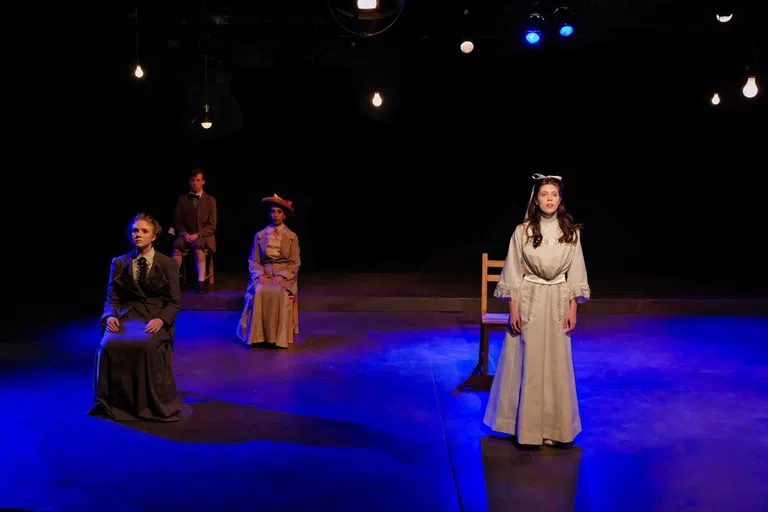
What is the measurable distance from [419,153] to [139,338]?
20.3ft

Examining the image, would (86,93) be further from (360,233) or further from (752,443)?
(752,443)

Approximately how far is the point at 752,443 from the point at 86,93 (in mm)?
7838

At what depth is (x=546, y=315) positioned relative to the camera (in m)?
3.70

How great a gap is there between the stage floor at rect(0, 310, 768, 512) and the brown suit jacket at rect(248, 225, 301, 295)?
0.62m

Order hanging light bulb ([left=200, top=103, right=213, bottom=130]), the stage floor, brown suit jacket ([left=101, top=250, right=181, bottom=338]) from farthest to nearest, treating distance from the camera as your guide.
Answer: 1. hanging light bulb ([left=200, top=103, right=213, bottom=130])
2. brown suit jacket ([left=101, top=250, right=181, bottom=338])
3. the stage floor

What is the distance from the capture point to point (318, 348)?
235 inches

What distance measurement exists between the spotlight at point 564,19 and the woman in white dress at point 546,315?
13.5 ft

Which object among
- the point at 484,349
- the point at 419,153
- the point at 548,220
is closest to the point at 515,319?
the point at 548,220

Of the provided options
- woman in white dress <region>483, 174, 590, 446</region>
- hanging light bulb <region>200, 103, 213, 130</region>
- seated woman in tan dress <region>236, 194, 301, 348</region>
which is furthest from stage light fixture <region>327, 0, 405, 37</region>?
hanging light bulb <region>200, 103, 213, 130</region>

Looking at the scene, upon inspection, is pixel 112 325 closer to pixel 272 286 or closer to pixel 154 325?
pixel 154 325

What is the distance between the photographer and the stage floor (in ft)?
10.5

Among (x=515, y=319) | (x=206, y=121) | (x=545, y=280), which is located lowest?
(x=515, y=319)

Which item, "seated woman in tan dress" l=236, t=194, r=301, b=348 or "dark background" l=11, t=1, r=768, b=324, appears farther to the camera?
"dark background" l=11, t=1, r=768, b=324

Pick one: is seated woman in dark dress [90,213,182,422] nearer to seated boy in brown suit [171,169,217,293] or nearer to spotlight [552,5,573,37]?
seated boy in brown suit [171,169,217,293]
